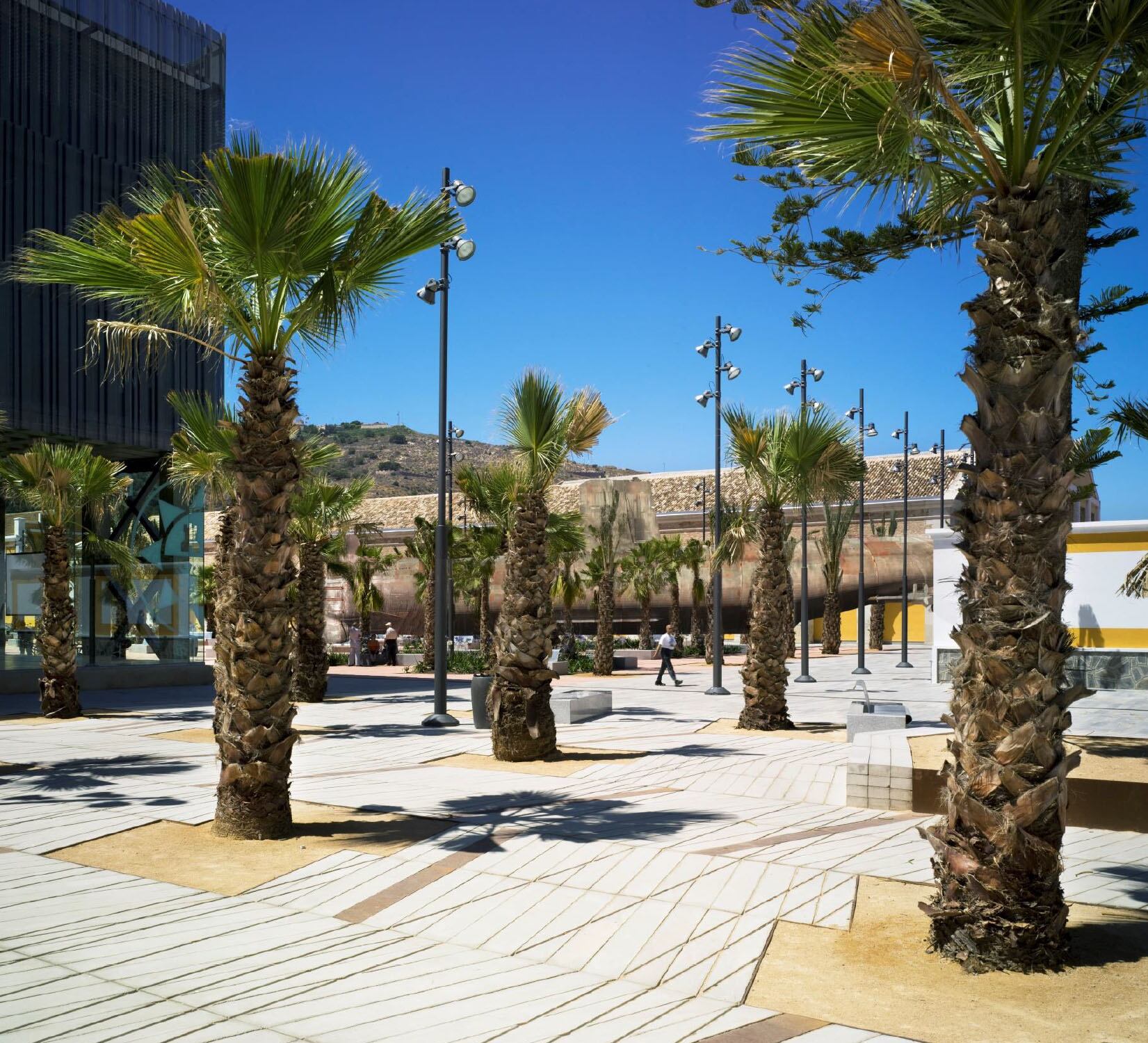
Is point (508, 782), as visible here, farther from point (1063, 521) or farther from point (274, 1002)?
point (1063, 521)

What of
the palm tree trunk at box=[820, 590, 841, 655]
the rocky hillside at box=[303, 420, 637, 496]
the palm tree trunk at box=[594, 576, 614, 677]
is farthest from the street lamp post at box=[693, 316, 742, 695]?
the rocky hillside at box=[303, 420, 637, 496]

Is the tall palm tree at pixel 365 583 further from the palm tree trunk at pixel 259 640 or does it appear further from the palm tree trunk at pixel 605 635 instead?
the palm tree trunk at pixel 259 640

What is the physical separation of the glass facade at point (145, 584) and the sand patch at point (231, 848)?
17.2 m

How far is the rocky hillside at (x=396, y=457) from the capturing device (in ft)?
384

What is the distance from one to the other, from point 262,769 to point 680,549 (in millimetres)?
33514

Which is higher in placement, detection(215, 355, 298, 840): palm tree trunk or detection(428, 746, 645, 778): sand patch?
detection(215, 355, 298, 840): palm tree trunk

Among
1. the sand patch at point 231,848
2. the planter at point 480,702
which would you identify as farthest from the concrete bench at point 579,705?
the sand patch at point 231,848

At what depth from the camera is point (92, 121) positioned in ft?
79.2

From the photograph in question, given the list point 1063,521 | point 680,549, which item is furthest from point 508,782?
point 680,549

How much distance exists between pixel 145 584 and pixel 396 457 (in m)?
109

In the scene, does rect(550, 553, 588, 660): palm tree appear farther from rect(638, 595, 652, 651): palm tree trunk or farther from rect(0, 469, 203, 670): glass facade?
rect(0, 469, 203, 670): glass facade

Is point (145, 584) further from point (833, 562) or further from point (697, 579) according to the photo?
point (833, 562)

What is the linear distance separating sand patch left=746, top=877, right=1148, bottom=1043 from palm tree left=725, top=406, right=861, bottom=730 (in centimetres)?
928

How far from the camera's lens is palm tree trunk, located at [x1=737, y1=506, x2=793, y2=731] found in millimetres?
15672
